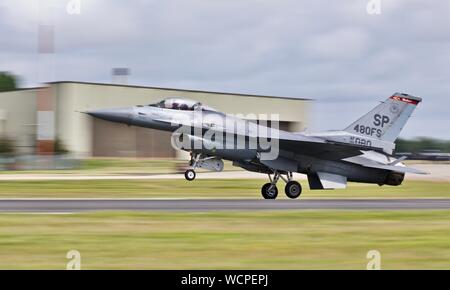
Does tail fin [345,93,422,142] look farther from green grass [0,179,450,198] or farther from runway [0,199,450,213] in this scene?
runway [0,199,450,213]

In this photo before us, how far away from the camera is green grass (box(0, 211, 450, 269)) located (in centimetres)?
1217

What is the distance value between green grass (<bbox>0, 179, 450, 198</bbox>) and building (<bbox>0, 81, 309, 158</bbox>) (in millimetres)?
24591

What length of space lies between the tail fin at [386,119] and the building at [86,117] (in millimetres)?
37464

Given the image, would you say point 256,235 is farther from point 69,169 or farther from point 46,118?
point 46,118

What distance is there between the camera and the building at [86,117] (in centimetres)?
6469

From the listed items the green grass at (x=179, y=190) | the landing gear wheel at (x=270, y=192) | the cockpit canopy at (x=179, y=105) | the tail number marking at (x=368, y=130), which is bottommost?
the green grass at (x=179, y=190)

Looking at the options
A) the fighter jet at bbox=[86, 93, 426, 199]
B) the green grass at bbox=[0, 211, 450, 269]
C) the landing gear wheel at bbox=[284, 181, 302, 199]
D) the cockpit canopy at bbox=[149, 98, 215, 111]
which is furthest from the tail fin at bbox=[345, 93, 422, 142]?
the green grass at bbox=[0, 211, 450, 269]

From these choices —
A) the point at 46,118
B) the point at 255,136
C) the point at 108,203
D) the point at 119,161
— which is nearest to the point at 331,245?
the point at 108,203

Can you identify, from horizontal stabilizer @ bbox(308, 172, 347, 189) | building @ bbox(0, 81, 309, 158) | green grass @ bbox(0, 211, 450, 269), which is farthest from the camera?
building @ bbox(0, 81, 309, 158)

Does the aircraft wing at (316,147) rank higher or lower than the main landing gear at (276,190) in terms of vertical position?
higher

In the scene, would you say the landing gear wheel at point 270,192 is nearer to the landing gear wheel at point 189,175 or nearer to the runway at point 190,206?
the runway at point 190,206
